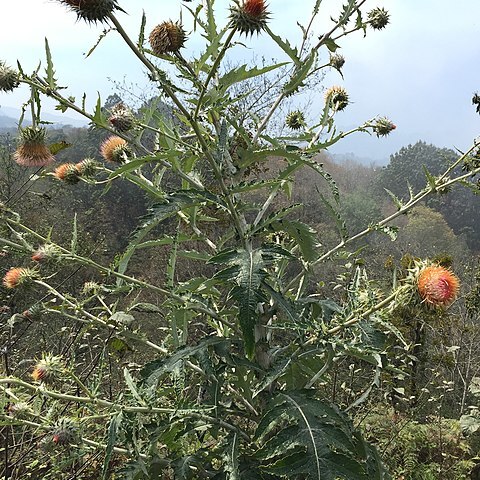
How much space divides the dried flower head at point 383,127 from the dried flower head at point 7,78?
1829 millimetres

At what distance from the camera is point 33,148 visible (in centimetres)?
196

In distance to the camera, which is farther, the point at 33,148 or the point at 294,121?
the point at 294,121

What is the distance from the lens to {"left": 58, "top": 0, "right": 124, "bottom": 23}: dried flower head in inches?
55.4

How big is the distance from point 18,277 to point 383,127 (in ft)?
6.86

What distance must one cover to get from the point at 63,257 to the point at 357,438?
1.37m

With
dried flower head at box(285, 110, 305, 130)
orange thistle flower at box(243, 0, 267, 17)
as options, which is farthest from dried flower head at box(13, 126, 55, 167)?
dried flower head at box(285, 110, 305, 130)

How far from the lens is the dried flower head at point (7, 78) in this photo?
184cm

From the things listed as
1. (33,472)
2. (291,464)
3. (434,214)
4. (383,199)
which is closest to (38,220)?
(33,472)

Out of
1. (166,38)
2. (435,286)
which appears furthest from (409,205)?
(166,38)

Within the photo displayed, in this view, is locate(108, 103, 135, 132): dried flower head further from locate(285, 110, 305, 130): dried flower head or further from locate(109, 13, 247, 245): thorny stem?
locate(285, 110, 305, 130): dried flower head

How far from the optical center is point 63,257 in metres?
1.85

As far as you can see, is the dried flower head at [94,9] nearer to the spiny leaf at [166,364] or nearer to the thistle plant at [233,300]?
the thistle plant at [233,300]

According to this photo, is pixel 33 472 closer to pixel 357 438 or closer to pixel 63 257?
pixel 63 257

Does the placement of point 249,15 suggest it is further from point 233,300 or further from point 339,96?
point 339,96
